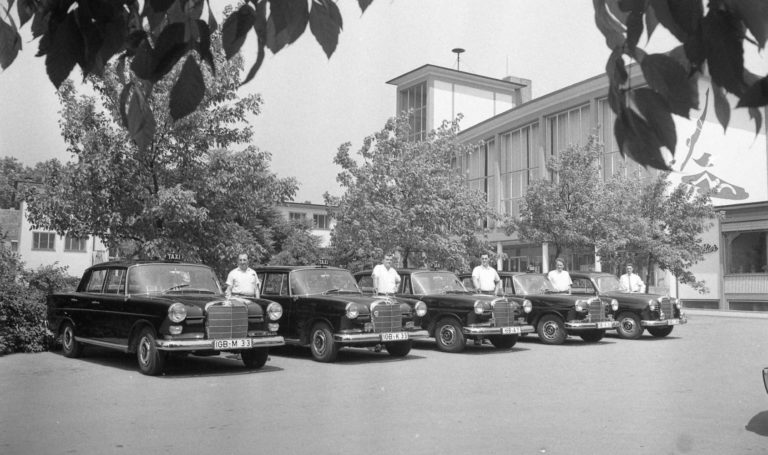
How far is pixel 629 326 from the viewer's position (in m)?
18.8

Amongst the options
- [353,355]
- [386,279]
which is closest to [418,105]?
[386,279]

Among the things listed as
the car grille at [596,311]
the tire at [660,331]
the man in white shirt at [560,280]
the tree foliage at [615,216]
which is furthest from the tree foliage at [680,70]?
the tree foliage at [615,216]

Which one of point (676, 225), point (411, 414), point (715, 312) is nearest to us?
point (411, 414)

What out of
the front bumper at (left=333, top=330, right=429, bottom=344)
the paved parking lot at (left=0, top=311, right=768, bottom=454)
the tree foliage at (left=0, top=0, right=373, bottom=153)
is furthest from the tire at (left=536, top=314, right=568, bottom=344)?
the tree foliage at (left=0, top=0, right=373, bottom=153)

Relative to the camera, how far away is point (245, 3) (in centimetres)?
224

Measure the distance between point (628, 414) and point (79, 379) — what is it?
7455 mm

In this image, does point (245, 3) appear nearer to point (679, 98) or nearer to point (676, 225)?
point (679, 98)

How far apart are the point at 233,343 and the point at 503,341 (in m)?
7.14

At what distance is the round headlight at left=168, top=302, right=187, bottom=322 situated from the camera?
10381mm

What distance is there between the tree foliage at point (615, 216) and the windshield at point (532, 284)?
400 inches

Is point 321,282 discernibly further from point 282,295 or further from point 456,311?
point 456,311

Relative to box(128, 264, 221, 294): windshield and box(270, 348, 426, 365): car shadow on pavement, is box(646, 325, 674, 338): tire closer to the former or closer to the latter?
box(270, 348, 426, 365): car shadow on pavement

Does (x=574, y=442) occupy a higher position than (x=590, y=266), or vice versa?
(x=590, y=266)

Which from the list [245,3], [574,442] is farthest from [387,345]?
[245,3]
